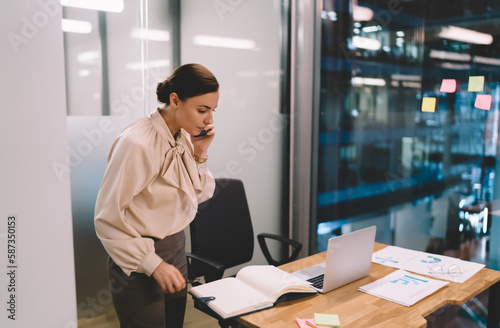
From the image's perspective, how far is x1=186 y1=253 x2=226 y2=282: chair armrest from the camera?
2.06 meters

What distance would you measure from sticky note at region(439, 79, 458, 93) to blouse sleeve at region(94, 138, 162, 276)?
199cm

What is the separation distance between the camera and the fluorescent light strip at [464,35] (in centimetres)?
237

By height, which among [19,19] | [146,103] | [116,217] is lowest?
[116,217]

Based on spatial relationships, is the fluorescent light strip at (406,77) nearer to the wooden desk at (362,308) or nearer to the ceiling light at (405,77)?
the ceiling light at (405,77)

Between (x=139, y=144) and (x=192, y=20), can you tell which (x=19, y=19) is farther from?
(x=192, y=20)

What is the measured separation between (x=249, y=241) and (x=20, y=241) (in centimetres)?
140

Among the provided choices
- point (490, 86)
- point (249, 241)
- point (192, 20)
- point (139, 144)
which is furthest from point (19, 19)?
point (490, 86)

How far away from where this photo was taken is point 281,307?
1.55m

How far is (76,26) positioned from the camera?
2123 mm

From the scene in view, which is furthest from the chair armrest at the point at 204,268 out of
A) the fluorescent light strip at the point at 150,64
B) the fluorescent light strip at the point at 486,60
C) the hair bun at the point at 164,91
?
the fluorescent light strip at the point at 486,60

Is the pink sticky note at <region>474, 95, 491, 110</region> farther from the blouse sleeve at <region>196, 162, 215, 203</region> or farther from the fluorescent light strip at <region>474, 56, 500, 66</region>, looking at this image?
the blouse sleeve at <region>196, 162, 215, 203</region>

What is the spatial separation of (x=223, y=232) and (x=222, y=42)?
1.35 meters

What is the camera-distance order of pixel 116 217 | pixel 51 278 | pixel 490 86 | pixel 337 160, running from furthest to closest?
pixel 337 160 < pixel 490 86 < pixel 51 278 < pixel 116 217

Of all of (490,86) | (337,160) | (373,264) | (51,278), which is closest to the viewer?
(51,278)
